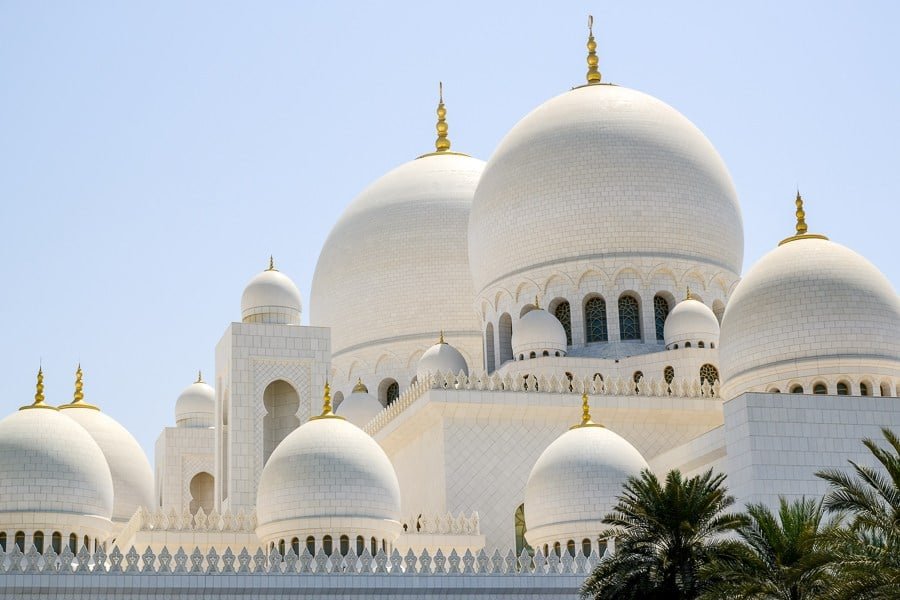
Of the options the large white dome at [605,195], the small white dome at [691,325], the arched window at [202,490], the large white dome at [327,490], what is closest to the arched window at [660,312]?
the small white dome at [691,325]

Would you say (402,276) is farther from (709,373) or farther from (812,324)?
(812,324)

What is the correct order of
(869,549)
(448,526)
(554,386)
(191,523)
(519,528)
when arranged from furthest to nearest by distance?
1. (554,386)
2. (519,528)
3. (448,526)
4. (191,523)
5. (869,549)

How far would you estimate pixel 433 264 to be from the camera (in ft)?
118

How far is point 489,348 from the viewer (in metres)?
32.8

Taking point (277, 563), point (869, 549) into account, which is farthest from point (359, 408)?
point (869, 549)

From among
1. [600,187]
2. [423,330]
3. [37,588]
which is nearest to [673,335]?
[600,187]

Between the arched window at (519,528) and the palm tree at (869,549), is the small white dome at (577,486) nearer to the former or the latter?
the arched window at (519,528)

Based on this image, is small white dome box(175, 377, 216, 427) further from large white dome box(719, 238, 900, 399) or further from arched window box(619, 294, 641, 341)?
large white dome box(719, 238, 900, 399)

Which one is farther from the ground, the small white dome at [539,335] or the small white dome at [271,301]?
the small white dome at [271,301]

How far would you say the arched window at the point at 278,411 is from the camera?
30.5m

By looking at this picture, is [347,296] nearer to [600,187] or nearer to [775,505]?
[600,187]

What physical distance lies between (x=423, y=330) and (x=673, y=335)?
703 centimetres

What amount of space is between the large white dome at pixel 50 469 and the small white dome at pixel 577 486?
7.14m

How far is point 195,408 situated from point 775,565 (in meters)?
22.9
